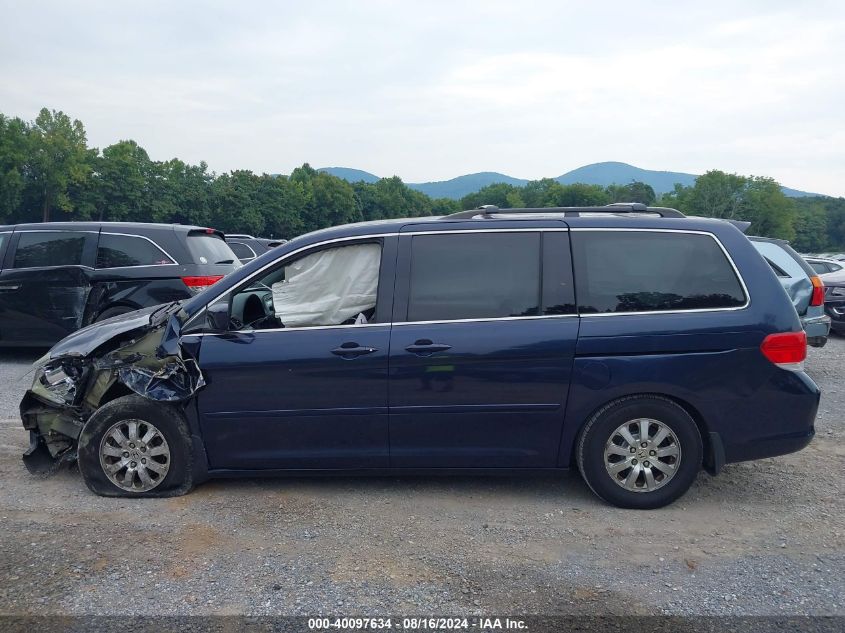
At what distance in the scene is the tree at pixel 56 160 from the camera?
47.9 m

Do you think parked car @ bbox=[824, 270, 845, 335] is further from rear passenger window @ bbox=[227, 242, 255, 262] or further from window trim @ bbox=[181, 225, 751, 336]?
rear passenger window @ bbox=[227, 242, 255, 262]

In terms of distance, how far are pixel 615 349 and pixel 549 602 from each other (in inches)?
61.5

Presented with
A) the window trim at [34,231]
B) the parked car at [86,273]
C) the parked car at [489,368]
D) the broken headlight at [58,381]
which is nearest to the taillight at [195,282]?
the parked car at [86,273]

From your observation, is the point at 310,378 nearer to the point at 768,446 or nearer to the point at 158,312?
the point at 158,312

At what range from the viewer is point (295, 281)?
4.31 m

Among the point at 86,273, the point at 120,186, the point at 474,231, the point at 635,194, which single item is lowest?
the point at 86,273

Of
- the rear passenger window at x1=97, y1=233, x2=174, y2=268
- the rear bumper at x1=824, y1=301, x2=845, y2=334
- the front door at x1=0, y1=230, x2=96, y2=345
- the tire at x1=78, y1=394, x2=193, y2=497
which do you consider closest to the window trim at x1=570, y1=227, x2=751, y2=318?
the tire at x1=78, y1=394, x2=193, y2=497

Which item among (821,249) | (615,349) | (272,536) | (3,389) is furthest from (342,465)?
(821,249)

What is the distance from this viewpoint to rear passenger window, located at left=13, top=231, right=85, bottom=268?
7794 millimetres

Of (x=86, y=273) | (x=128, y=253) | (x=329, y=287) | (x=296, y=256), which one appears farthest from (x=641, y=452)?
(x=86, y=273)

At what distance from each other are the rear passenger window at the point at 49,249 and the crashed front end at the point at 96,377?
145 inches

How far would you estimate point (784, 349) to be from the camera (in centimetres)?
395

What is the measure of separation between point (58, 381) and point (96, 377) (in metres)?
0.37

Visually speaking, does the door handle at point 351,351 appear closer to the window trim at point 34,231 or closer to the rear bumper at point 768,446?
the rear bumper at point 768,446
